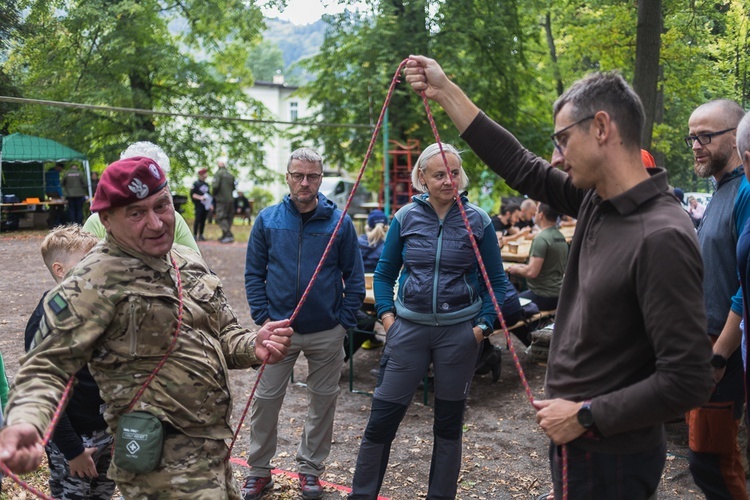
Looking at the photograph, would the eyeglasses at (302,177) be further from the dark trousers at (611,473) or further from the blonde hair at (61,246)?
the dark trousers at (611,473)

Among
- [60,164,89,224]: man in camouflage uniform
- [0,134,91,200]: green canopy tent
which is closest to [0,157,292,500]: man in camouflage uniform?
[0,134,91,200]: green canopy tent

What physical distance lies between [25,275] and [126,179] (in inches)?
166

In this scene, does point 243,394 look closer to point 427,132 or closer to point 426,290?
point 426,290

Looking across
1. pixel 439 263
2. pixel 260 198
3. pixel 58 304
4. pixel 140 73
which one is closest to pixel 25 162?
pixel 439 263

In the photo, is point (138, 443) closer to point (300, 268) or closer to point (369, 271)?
point (300, 268)

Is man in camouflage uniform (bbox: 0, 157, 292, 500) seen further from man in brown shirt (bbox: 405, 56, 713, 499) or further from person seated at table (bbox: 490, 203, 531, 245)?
person seated at table (bbox: 490, 203, 531, 245)

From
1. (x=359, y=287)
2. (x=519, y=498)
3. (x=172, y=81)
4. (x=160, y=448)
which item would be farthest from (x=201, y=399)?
(x=172, y=81)

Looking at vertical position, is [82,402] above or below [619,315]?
below

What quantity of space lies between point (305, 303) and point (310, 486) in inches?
46.5

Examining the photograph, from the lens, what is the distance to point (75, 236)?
11.0 ft

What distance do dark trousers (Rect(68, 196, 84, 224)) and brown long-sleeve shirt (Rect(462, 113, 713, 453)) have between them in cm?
635

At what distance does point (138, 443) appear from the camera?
2.43m

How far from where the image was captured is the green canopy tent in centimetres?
634

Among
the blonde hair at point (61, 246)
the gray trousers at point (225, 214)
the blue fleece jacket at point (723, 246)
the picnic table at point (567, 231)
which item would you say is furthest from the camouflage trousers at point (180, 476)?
the gray trousers at point (225, 214)
